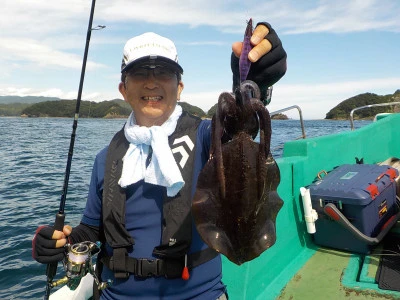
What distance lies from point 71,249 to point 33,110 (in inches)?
4695

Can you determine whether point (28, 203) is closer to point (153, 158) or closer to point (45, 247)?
point (45, 247)

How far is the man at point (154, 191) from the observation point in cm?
232

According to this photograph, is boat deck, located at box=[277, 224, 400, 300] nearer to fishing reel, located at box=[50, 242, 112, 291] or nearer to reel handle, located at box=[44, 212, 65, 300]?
fishing reel, located at box=[50, 242, 112, 291]

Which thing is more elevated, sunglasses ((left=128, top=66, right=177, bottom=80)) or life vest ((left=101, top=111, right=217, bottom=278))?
sunglasses ((left=128, top=66, right=177, bottom=80))

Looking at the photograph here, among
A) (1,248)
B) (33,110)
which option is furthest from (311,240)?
(33,110)

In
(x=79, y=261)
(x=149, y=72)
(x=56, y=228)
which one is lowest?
(x=79, y=261)

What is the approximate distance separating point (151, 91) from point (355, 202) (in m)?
3.33

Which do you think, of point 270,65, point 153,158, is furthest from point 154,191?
point 270,65

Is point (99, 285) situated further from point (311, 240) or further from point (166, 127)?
point (311, 240)

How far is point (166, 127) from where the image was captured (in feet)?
8.34

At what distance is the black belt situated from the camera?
2.33 m

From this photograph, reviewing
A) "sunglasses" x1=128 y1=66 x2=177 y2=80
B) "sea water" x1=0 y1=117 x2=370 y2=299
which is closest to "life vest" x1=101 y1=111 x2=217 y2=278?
"sunglasses" x1=128 y1=66 x2=177 y2=80

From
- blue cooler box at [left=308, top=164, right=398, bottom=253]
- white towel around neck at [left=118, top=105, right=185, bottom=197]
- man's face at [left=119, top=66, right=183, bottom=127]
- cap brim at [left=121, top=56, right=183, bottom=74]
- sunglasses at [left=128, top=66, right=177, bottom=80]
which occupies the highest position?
cap brim at [left=121, top=56, right=183, bottom=74]

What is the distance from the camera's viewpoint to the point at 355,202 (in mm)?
4527
